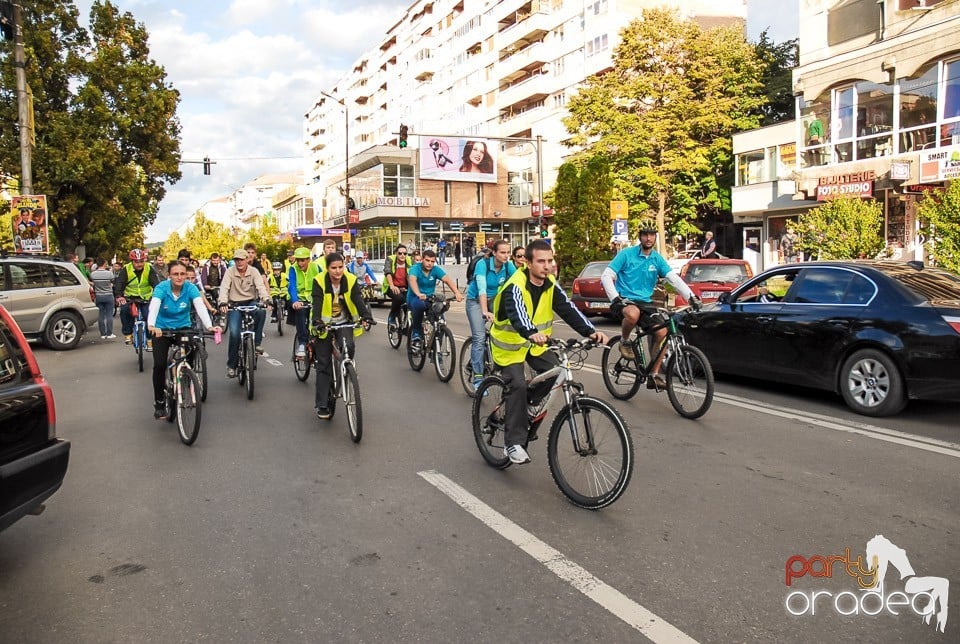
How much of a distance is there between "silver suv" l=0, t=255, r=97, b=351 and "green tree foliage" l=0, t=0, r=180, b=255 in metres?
13.7

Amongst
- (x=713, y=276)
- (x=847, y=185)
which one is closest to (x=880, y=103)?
(x=847, y=185)

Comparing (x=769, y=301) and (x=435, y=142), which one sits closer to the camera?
(x=769, y=301)

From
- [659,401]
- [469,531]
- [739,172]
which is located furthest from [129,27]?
[469,531]

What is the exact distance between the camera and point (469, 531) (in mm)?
4457

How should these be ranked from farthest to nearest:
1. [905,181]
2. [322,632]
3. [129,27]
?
[129,27]
[905,181]
[322,632]

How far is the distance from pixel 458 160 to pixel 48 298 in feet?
155

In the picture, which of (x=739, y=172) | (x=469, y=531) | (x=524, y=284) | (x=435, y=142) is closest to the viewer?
(x=469, y=531)

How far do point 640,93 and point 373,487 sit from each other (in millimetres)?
34602

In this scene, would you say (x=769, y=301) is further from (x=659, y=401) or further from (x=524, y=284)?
(x=524, y=284)

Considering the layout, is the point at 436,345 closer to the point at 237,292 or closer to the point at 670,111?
the point at 237,292

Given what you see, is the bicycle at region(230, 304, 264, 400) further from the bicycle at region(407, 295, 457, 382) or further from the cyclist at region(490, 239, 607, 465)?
the cyclist at region(490, 239, 607, 465)

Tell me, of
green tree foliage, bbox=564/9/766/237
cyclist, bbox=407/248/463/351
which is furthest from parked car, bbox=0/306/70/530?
green tree foliage, bbox=564/9/766/237

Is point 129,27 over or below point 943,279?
over

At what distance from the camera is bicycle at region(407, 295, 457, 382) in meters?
10.2
